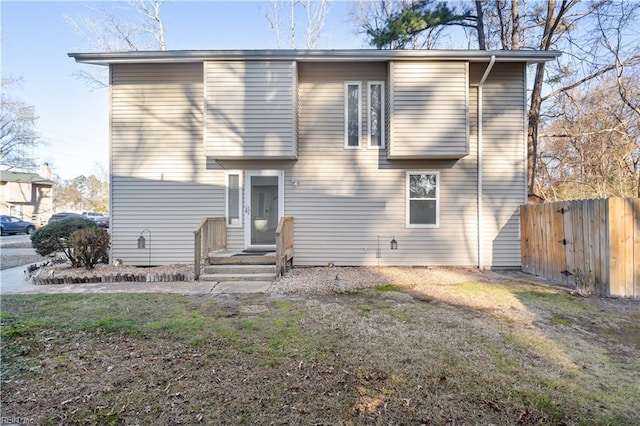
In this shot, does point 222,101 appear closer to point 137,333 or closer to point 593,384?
point 137,333

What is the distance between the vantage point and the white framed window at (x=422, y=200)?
26.8 feet

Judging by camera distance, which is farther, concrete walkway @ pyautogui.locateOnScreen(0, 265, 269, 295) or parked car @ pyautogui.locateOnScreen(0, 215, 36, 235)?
parked car @ pyautogui.locateOnScreen(0, 215, 36, 235)

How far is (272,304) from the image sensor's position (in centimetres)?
500

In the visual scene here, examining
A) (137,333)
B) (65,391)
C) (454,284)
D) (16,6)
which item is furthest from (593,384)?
(16,6)

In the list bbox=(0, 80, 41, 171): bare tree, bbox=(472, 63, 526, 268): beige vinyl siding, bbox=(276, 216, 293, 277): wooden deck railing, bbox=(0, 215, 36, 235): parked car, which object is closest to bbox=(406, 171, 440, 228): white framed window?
bbox=(472, 63, 526, 268): beige vinyl siding

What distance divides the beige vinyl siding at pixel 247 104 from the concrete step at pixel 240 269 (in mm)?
2651

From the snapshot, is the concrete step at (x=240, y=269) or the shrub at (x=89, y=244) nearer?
the concrete step at (x=240, y=269)

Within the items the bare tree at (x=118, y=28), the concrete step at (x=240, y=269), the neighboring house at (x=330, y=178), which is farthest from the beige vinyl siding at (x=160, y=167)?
the bare tree at (x=118, y=28)

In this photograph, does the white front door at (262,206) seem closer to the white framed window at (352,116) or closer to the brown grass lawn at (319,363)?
the white framed window at (352,116)

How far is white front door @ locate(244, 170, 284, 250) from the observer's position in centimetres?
817

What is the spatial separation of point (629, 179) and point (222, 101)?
14.0 m

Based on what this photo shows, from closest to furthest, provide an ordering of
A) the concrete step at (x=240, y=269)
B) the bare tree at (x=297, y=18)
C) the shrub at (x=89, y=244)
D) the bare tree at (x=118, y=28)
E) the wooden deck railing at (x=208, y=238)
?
the wooden deck railing at (x=208, y=238)
the concrete step at (x=240, y=269)
the shrub at (x=89, y=244)
the bare tree at (x=118, y=28)
the bare tree at (x=297, y=18)

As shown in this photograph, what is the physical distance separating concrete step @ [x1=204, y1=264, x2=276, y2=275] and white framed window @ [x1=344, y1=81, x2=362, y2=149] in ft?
12.0

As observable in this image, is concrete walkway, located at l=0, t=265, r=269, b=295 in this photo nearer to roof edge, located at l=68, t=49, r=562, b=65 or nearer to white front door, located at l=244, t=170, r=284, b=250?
white front door, located at l=244, t=170, r=284, b=250
